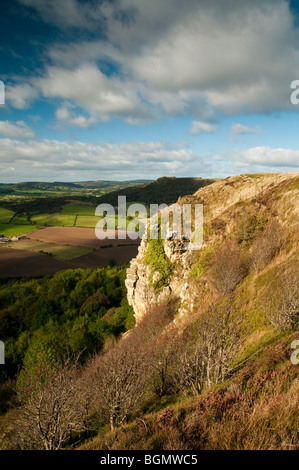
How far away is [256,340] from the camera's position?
38.1 ft

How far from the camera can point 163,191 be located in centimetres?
16288

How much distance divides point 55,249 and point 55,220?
4315 cm

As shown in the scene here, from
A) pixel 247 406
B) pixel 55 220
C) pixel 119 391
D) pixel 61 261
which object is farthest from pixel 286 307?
pixel 55 220

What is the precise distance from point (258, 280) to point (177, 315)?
359 inches

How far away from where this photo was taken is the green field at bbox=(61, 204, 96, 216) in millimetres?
122188

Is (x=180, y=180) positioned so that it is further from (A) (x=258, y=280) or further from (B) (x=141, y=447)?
(B) (x=141, y=447)

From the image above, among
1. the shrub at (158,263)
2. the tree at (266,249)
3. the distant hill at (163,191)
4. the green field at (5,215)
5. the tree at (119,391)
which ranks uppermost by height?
the distant hill at (163,191)

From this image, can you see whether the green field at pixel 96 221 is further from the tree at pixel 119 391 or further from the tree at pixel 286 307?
the tree at pixel 286 307

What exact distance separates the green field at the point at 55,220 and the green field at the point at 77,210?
252 inches

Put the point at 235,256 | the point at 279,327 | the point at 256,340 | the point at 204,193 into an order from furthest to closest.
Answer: the point at 204,193
the point at 235,256
the point at 256,340
the point at 279,327

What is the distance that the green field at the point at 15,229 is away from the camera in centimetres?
8996

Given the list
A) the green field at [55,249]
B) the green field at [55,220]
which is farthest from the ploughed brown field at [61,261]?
the green field at [55,220]

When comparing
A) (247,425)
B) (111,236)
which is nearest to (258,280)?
(247,425)

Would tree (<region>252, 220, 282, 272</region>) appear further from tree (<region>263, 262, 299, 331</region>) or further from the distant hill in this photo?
the distant hill
